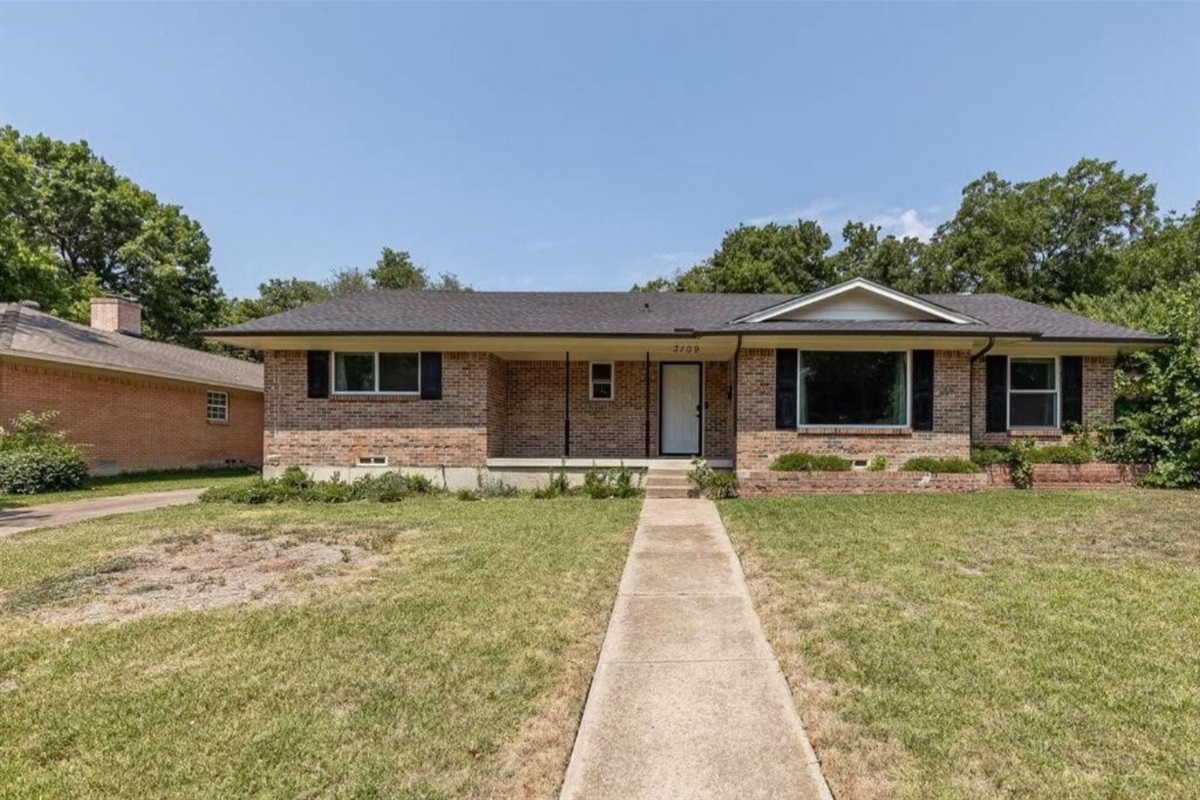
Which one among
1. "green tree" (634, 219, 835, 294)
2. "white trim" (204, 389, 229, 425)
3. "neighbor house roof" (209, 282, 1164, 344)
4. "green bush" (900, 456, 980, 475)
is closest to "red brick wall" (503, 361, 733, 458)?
"neighbor house roof" (209, 282, 1164, 344)

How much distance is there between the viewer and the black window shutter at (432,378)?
12.0 metres

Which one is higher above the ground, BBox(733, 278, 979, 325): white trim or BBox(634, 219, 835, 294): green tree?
BBox(634, 219, 835, 294): green tree

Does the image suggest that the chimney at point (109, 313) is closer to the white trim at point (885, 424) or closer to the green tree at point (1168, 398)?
the white trim at point (885, 424)

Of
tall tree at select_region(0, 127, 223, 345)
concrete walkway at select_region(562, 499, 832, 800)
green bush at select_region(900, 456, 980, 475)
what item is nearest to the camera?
concrete walkway at select_region(562, 499, 832, 800)

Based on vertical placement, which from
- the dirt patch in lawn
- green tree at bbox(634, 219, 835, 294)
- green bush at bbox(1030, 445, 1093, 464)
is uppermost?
green tree at bbox(634, 219, 835, 294)

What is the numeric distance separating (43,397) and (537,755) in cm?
1633

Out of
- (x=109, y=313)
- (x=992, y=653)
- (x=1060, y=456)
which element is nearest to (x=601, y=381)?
(x=1060, y=456)

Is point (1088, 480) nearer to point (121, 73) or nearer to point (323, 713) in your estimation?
point (323, 713)

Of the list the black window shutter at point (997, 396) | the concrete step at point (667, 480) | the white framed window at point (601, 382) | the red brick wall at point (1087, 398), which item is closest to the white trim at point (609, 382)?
the white framed window at point (601, 382)

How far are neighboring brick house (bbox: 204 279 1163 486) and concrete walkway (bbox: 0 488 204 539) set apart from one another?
6.32ft

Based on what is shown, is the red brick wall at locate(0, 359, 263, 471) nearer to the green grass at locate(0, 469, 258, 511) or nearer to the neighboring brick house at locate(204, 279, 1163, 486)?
the green grass at locate(0, 469, 258, 511)

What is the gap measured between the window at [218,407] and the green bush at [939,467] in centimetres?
1835

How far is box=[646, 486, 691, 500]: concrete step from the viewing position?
10.6m

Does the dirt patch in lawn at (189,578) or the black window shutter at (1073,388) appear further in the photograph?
the black window shutter at (1073,388)
